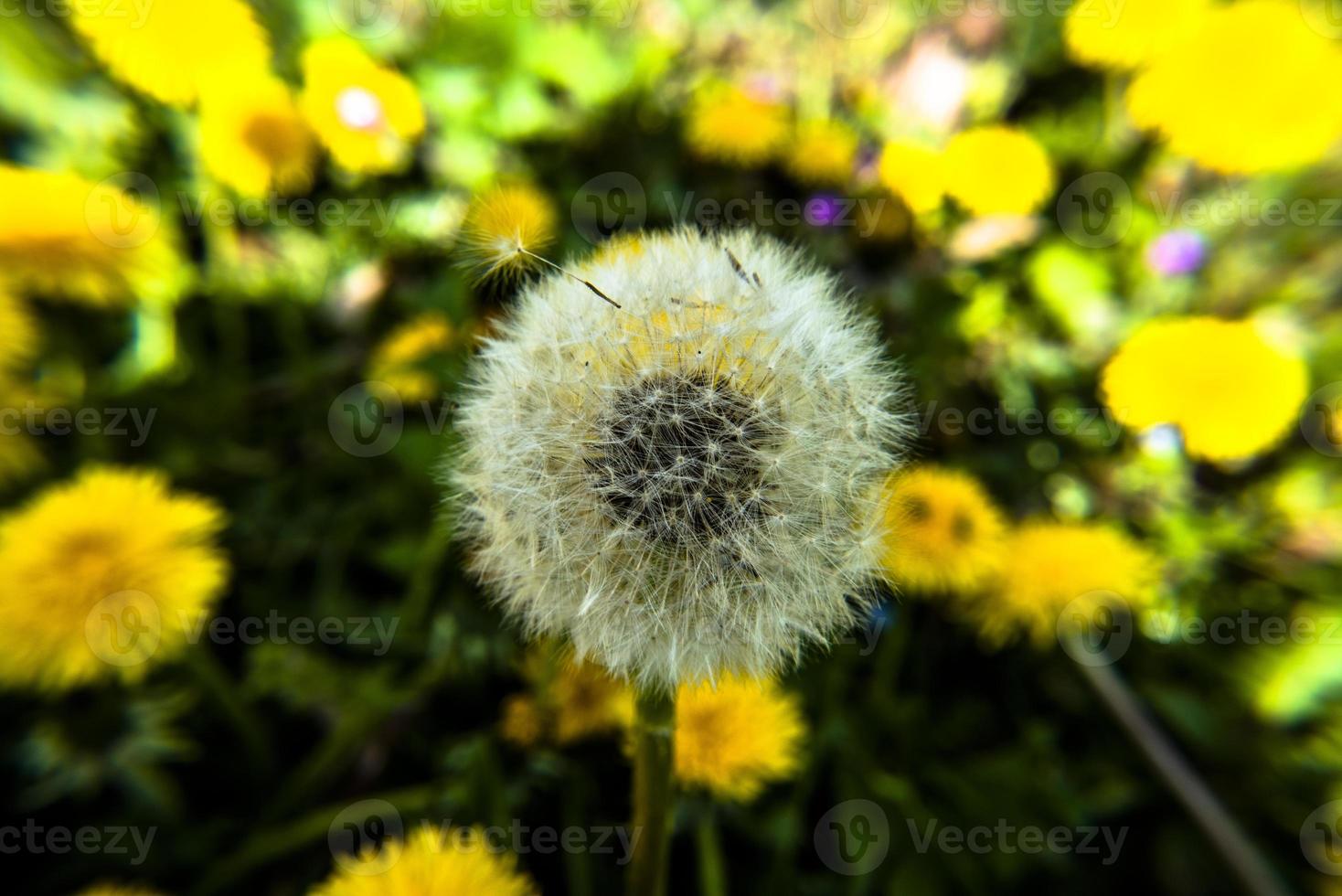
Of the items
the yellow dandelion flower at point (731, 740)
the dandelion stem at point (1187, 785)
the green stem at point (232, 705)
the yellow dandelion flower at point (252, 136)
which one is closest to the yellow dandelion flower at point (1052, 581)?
the dandelion stem at point (1187, 785)

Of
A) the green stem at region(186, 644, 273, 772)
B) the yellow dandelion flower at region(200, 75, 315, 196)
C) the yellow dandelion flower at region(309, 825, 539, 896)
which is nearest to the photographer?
the yellow dandelion flower at region(309, 825, 539, 896)

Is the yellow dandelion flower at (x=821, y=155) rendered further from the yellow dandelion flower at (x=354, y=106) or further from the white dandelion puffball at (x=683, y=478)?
the white dandelion puffball at (x=683, y=478)

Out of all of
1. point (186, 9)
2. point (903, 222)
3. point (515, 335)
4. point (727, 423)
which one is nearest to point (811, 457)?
point (727, 423)

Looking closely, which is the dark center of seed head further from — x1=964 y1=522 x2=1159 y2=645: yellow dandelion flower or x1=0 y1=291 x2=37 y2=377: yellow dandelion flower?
A: x1=0 y1=291 x2=37 y2=377: yellow dandelion flower

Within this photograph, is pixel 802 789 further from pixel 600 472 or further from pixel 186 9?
pixel 186 9

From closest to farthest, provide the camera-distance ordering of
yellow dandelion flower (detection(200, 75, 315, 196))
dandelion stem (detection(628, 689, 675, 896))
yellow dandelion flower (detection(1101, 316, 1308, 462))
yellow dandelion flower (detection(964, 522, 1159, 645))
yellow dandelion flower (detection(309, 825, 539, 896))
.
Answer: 1. dandelion stem (detection(628, 689, 675, 896))
2. yellow dandelion flower (detection(309, 825, 539, 896))
3. yellow dandelion flower (detection(964, 522, 1159, 645))
4. yellow dandelion flower (detection(1101, 316, 1308, 462))
5. yellow dandelion flower (detection(200, 75, 315, 196))

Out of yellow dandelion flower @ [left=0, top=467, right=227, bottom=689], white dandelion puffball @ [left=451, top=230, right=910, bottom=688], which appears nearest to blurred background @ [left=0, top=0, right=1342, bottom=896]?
yellow dandelion flower @ [left=0, top=467, right=227, bottom=689]

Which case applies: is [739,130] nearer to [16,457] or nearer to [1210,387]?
[1210,387]
